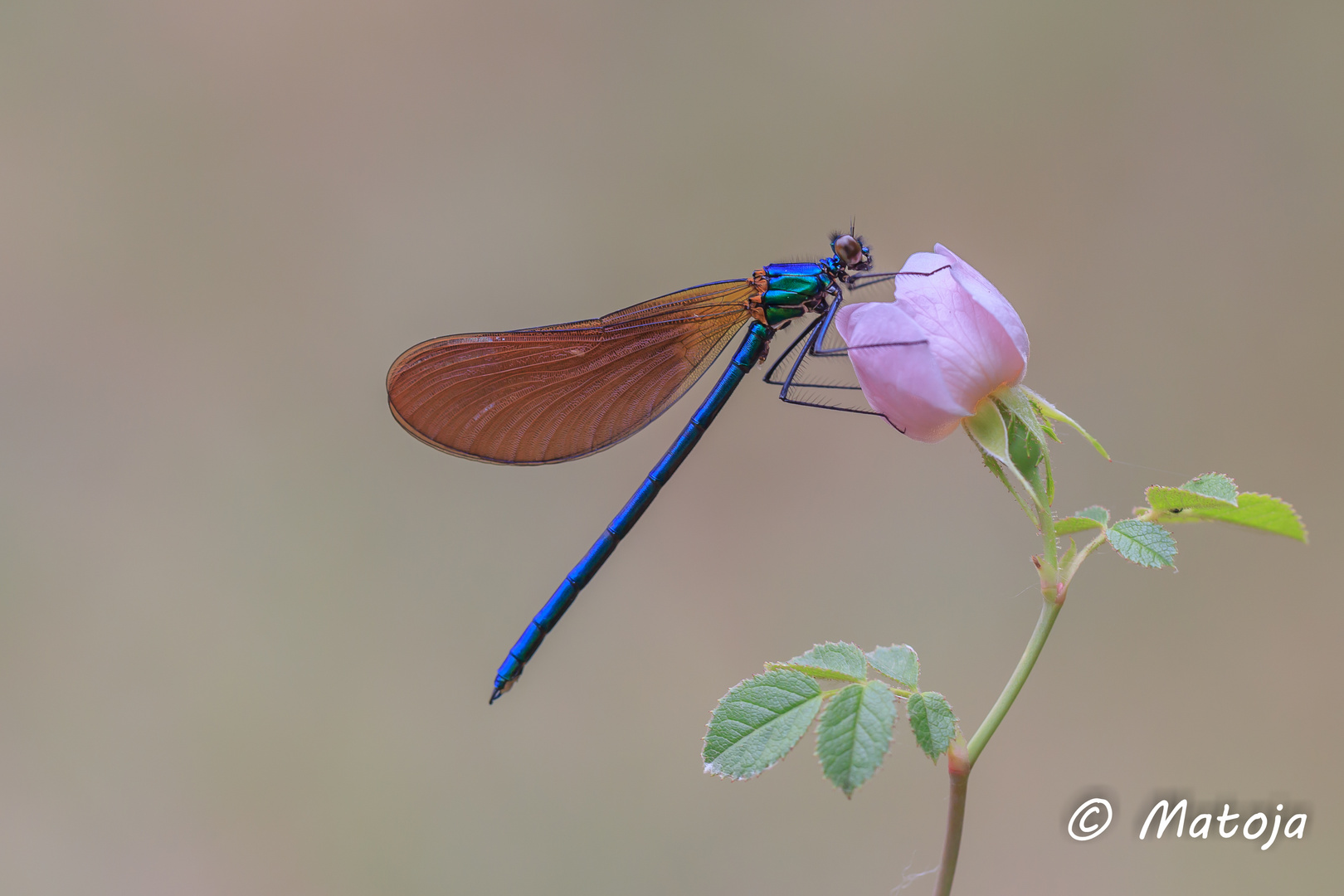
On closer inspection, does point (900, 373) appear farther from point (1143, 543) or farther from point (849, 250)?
point (849, 250)

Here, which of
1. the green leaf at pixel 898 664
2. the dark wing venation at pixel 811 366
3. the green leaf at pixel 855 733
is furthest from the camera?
the dark wing venation at pixel 811 366

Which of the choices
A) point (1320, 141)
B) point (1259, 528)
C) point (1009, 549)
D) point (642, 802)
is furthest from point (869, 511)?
point (1259, 528)

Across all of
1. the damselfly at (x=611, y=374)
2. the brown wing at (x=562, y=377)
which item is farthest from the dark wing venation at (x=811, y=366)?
the brown wing at (x=562, y=377)

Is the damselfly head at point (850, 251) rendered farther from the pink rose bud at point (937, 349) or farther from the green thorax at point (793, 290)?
the pink rose bud at point (937, 349)

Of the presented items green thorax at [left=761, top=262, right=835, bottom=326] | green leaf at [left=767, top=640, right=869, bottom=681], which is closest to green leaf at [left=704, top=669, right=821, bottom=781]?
green leaf at [left=767, top=640, right=869, bottom=681]

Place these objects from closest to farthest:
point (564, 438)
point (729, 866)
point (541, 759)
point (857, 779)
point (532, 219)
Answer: point (857, 779)
point (564, 438)
point (729, 866)
point (541, 759)
point (532, 219)

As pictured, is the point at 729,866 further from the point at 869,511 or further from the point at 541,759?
the point at 869,511

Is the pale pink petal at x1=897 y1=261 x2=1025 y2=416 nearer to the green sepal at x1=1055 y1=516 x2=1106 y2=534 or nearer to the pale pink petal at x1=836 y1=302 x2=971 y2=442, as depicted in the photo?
the pale pink petal at x1=836 y1=302 x2=971 y2=442

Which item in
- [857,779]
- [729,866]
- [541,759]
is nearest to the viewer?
[857,779]
